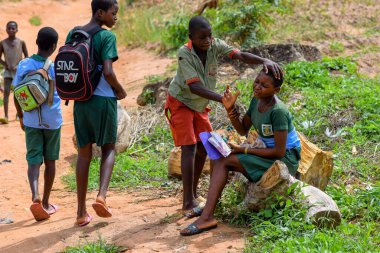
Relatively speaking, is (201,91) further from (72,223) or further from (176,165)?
(176,165)

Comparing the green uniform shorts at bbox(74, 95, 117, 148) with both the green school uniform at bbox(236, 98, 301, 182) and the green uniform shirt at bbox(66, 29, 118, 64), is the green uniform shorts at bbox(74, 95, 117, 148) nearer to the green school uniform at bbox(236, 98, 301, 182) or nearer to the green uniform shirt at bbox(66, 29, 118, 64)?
the green uniform shirt at bbox(66, 29, 118, 64)

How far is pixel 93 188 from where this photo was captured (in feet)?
20.3

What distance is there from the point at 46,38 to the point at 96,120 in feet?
3.20

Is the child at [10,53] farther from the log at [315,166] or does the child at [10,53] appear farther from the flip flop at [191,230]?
the flip flop at [191,230]

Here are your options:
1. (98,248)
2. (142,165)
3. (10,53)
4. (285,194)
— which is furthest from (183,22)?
(98,248)

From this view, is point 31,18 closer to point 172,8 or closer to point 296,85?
point 172,8

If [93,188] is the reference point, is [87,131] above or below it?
above

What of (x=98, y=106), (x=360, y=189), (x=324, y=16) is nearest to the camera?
(x=98, y=106)

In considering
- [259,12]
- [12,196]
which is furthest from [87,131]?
[259,12]

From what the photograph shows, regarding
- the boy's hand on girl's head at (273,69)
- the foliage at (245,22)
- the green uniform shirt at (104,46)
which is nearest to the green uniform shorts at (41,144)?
the green uniform shirt at (104,46)

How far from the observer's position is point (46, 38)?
5207mm

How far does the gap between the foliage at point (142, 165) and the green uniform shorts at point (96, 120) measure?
1425 mm

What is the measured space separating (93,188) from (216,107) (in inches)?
82.9

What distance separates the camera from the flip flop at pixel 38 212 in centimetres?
511
